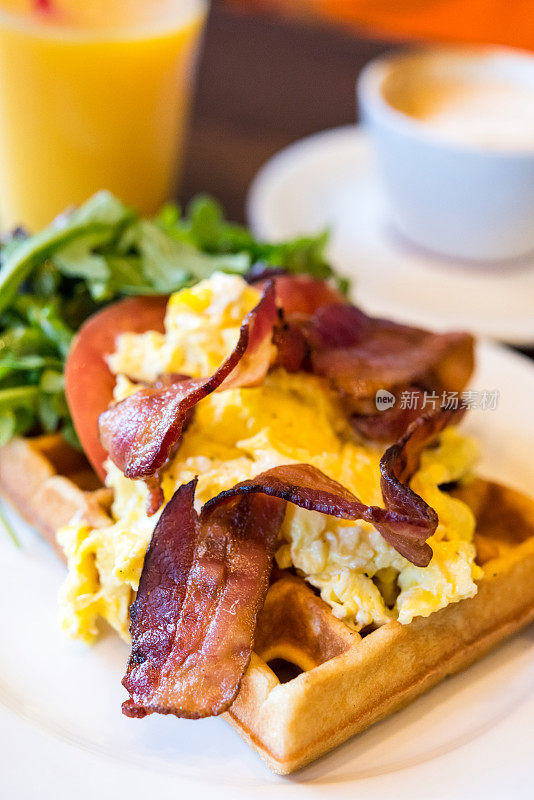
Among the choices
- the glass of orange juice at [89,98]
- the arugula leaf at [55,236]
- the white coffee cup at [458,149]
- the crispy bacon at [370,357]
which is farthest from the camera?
the white coffee cup at [458,149]

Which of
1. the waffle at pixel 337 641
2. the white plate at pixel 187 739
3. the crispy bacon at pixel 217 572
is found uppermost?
the crispy bacon at pixel 217 572

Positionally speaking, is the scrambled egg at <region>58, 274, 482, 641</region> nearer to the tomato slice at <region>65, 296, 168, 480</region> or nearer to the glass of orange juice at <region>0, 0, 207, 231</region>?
the tomato slice at <region>65, 296, 168, 480</region>

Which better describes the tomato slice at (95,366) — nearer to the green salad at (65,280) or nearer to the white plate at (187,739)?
the green salad at (65,280)

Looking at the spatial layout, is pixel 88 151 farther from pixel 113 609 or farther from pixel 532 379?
pixel 113 609

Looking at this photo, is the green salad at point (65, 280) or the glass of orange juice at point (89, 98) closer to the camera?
the green salad at point (65, 280)

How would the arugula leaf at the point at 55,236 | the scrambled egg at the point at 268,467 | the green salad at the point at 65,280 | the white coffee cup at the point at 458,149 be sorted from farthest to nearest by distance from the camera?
the white coffee cup at the point at 458,149 → the arugula leaf at the point at 55,236 → the green salad at the point at 65,280 → the scrambled egg at the point at 268,467

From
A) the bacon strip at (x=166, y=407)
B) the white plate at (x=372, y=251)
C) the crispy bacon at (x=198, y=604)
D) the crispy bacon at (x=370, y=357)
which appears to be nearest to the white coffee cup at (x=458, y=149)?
the white plate at (x=372, y=251)

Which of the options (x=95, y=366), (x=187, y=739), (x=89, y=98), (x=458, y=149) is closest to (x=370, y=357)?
(x=95, y=366)
